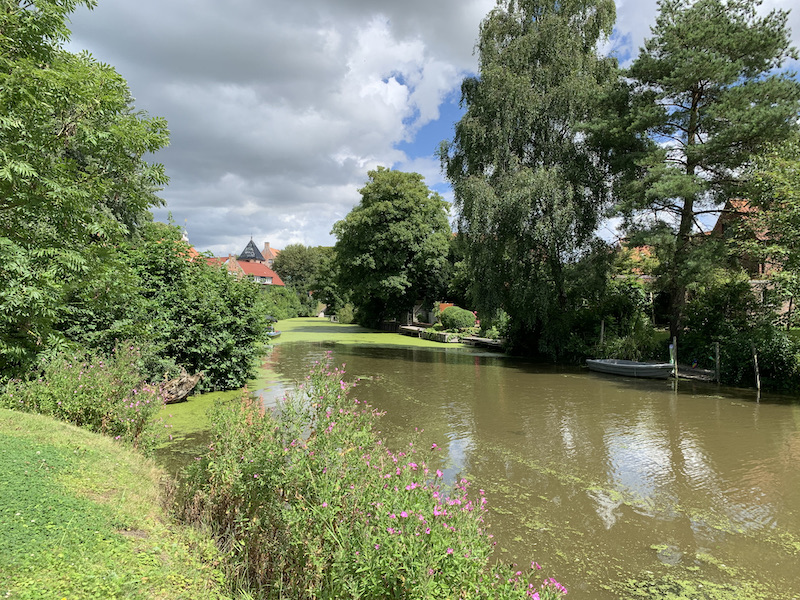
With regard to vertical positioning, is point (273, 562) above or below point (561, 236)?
below

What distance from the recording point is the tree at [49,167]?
5.39 m

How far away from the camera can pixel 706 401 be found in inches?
535

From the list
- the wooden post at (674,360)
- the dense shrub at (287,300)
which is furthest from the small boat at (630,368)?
the dense shrub at (287,300)

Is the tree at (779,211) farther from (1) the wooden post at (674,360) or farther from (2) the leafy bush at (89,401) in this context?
(2) the leafy bush at (89,401)

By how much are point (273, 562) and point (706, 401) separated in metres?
14.1

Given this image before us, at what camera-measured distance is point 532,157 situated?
21156 mm

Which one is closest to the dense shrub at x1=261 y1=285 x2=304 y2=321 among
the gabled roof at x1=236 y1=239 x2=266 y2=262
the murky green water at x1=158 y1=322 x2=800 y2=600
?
the gabled roof at x1=236 y1=239 x2=266 y2=262

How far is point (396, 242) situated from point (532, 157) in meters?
19.5

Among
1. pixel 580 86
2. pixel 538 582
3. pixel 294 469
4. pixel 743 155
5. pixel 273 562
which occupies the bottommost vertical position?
pixel 538 582

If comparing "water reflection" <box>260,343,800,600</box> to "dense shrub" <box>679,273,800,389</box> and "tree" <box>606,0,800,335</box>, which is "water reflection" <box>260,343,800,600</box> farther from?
"tree" <box>606,0,800,335</box>

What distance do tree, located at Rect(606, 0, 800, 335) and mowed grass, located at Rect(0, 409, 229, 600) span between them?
1641 cm

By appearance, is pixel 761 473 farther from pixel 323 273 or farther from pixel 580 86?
pixel 323 273

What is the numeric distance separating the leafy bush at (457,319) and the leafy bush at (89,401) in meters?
28.8

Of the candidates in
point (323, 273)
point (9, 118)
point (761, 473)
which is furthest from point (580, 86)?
point (323, 273)
